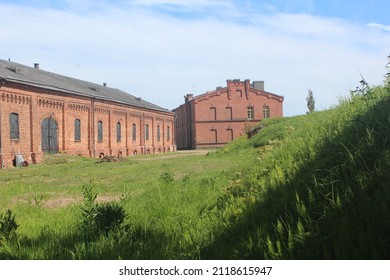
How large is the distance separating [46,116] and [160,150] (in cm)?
2280

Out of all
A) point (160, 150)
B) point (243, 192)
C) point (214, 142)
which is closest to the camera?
point (243, 192)

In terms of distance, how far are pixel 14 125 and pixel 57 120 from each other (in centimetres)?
457

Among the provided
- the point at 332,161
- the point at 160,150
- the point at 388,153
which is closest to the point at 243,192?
the point at 332,161

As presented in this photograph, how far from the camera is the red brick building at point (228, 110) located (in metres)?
56.7

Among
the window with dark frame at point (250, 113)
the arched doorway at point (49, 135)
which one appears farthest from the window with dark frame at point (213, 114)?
the arched doorway at point (49, 135)

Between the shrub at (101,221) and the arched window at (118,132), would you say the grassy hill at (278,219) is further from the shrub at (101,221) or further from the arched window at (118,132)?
the arched window at (118,132)

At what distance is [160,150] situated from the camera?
4909 cm

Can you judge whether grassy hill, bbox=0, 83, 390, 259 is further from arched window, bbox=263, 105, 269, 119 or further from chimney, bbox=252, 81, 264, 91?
chimney, bbox=252, 81, 264, 91

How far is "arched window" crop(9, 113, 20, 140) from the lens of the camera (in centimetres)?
2398

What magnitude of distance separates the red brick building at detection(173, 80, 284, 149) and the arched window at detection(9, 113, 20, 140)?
34.6m

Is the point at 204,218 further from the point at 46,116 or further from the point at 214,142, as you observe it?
the point at 214,142

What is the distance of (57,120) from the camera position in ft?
94.1

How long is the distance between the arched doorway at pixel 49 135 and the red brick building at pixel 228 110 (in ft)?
100

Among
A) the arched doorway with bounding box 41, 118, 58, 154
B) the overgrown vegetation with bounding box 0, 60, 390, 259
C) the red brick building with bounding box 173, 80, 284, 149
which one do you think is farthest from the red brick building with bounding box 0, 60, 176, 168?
the overgrown vegetation with bounding box 0, 60, 390, 259
